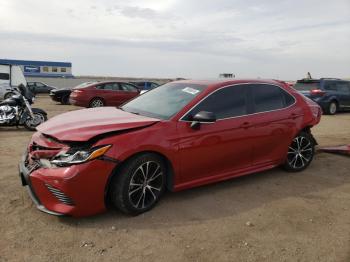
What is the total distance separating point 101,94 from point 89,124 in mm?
13319

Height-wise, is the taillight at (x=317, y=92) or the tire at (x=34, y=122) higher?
the taillight at (x=317, y=92)

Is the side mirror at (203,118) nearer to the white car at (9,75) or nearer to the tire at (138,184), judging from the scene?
the tire at (138,184)

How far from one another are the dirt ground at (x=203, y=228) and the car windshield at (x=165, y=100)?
1123 millimetres

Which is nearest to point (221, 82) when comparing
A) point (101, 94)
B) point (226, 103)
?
point (226, 103)

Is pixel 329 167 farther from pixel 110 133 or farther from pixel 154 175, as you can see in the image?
pixel 110 133

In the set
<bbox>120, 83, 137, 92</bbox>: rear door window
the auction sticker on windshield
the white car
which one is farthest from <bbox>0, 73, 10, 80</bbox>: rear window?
the auction sticker on windshield

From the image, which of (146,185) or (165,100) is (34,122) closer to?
(165,100)

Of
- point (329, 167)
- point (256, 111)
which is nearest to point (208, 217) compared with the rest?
point (256, 111)

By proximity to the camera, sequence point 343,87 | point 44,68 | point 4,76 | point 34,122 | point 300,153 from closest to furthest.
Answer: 1. point 300,153
2. point 34,122
3. point 343,87
4. point 4,76
5. point 44,68

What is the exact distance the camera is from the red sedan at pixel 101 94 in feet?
55.6

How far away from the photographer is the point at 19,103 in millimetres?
10273

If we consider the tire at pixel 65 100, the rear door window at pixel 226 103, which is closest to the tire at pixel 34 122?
the rear door window at pixel 226 103

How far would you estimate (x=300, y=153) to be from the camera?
20.2ft

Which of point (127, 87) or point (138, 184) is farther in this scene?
point (127, 87)
